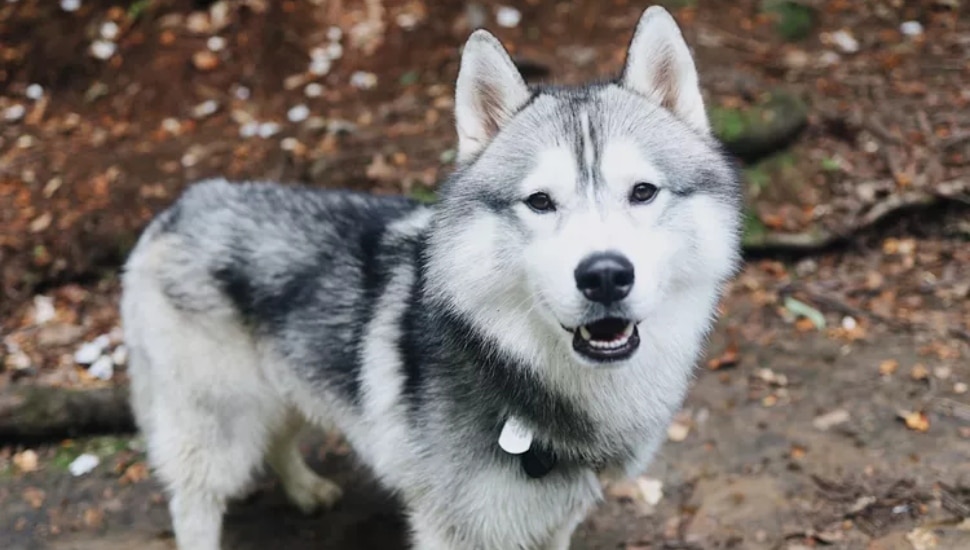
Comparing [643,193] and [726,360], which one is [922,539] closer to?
[726,360]

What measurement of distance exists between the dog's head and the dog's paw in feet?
6.61

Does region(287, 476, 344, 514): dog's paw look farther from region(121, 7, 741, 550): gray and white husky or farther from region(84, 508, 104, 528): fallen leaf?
region(84, 508, 104, 528): fallen leaf

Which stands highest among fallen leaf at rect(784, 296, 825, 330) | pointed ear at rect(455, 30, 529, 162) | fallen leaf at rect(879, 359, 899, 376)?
pointed ear at rect(455, 30, 529, 162)

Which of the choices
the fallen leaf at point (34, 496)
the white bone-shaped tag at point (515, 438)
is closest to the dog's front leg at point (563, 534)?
the white bone-shaped tag at point (515, 438)

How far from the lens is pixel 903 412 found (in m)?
4.43

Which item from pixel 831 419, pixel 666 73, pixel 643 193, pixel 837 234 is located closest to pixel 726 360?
pixel 831 419

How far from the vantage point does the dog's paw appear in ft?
14.1

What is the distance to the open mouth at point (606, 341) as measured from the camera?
2469mm

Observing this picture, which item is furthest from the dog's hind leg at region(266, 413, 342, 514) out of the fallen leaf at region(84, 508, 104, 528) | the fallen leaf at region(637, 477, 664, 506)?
the fallen leaf at region(637, 477, 664, 506)

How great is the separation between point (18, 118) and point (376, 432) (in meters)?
5.50

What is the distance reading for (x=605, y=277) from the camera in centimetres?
228

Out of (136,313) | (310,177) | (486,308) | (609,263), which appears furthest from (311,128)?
(609,263)

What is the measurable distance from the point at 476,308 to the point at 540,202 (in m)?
0.40

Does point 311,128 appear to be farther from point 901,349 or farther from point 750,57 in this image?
point 901,349
